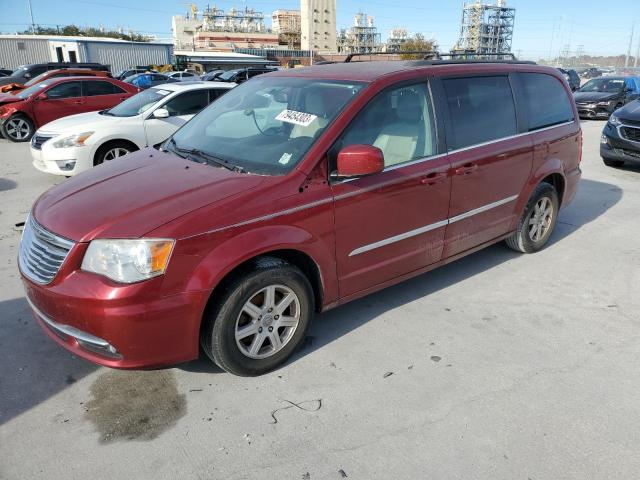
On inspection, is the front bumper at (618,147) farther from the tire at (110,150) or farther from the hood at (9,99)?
the hood at (9,99)

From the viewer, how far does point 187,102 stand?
8414 millimetres

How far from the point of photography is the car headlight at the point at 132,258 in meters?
2.55

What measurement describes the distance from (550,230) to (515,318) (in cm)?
184

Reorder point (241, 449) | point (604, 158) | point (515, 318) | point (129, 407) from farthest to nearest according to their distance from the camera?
1. point (604, 158)
2. point (515, 318)
3. point (129, 407)
4. point (241, 449)

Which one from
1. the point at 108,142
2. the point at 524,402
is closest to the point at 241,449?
the point at 524,402

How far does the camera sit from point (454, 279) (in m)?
4.52

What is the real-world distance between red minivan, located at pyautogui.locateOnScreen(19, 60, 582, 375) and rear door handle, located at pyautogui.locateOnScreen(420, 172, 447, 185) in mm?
15

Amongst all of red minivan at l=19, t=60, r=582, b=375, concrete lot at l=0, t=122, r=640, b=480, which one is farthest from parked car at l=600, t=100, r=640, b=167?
concrete lot at l=0, t=122, r=640, b=480

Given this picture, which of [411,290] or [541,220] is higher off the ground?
[541,220]

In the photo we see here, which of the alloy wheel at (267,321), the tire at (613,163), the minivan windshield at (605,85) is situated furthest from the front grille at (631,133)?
the minivan windshield at (605,85)

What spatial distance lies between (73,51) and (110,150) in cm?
3684

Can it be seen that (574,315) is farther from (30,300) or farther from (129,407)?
(30,300)

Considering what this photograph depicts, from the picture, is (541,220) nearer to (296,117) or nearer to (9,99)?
(296,117)

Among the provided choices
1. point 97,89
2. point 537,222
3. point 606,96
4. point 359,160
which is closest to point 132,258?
point 359,160
